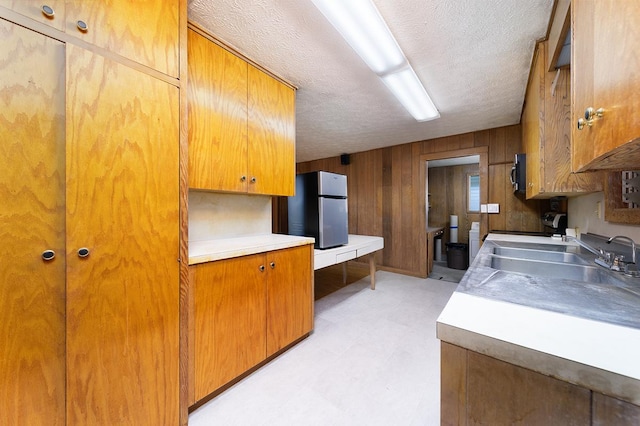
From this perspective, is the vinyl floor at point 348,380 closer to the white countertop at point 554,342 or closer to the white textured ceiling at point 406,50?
the white countertop at point 554,342

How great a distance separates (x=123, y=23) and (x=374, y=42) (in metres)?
1.31

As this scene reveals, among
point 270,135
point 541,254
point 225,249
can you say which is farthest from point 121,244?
point 541,254

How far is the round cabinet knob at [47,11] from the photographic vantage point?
0.84m

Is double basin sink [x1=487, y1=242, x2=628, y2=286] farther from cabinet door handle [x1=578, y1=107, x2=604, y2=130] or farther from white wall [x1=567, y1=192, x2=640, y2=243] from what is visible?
cabinet door handle [x1=578, y1=107, x2=604, y2=130]

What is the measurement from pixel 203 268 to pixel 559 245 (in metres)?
2.68

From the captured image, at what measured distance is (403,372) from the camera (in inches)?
65.9

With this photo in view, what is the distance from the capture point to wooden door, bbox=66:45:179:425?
35.7 inches

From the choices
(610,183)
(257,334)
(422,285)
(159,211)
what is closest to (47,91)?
(159,211)

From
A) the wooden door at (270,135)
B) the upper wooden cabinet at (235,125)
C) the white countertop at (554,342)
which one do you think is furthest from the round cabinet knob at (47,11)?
the white countertop at (554,342)

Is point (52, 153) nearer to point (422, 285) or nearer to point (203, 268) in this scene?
point (203, 268)

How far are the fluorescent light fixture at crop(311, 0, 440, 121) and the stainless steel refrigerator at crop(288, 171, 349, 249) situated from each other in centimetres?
104

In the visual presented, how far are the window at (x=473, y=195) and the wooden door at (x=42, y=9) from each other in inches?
251

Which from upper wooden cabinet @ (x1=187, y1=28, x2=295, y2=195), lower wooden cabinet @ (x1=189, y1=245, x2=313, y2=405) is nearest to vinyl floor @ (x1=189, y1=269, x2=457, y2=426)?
lower wooden cabinet @ (x1=189, y1=245, x2=313, y2=405)

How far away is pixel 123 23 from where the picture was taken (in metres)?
1.01
